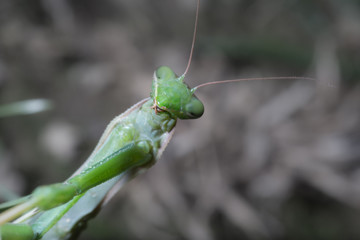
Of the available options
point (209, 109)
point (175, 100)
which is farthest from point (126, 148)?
point (209, 109)

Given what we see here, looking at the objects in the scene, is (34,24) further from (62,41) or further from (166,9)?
(166,9)

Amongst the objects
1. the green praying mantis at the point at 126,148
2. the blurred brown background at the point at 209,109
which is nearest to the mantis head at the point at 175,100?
the green praying mantis at the point at 126,148

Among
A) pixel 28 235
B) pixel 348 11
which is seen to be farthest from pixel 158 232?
pixel 348 11

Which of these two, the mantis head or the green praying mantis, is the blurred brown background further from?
the mantis head

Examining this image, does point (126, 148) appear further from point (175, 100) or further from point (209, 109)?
point (209, 109)

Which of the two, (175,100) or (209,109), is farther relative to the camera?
(209,109)

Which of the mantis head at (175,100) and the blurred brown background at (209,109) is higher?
the blurred brown background at (209,109)

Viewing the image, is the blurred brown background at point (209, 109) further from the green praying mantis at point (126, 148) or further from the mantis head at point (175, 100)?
the mantis head at point (175, 100)

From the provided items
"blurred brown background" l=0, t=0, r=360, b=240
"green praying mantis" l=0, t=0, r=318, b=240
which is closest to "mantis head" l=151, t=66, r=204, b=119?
"green praying mantis" l=0, t=0, r=318, b=240
